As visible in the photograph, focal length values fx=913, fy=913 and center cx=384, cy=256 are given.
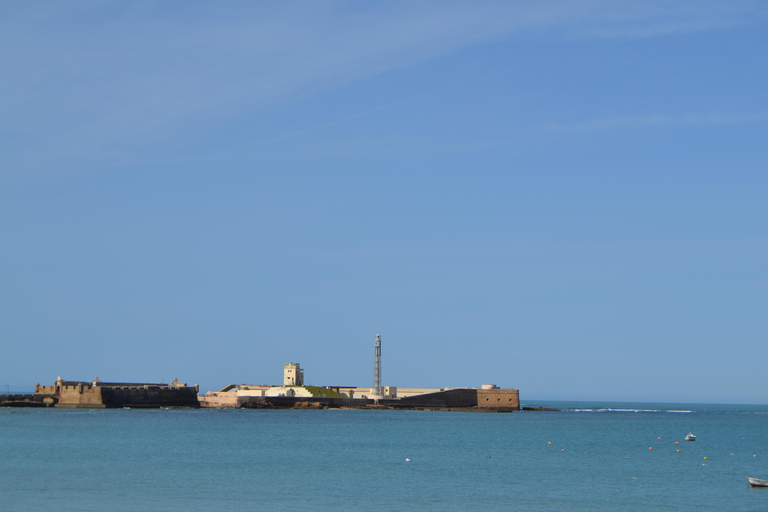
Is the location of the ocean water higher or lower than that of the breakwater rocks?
lower

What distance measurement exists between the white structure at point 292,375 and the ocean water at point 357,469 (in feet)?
147

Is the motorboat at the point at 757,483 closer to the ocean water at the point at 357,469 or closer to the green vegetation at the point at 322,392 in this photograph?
the ocean water at the point at 357,469

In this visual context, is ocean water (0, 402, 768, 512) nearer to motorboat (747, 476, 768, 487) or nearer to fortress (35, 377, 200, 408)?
motorboat (747, 476, 768, 487)

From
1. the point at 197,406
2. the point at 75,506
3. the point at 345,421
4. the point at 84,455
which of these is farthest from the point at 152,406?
the point at 75,506

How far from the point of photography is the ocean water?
28.1 m

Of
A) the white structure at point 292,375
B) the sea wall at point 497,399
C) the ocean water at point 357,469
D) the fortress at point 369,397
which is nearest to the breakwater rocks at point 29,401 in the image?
the fortress at point 369,397

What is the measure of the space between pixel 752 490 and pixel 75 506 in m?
22.8

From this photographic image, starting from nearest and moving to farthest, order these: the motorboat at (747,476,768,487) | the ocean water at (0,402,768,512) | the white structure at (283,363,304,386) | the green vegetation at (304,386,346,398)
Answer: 1. the ocean water at (0,402,768,512)
2. the motorboat at (747,476,768,487)
3. the green vegetation at (304,386,346,398)
4. the white structure at (283,363,304,386)

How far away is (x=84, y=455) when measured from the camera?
39625 millimetres

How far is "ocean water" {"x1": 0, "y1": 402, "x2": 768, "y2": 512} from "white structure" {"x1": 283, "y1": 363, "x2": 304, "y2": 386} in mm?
44899

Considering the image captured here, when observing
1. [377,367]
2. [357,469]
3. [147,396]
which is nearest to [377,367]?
[377,367]

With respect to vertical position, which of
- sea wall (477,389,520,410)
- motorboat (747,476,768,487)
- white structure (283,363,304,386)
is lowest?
motorboat (747,476,768,487)

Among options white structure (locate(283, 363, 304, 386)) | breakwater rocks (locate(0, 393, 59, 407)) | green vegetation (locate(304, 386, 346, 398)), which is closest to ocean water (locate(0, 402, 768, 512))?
breakwater rocks (locate(0, 393, 59, 407))

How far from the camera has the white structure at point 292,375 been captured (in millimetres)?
108500
